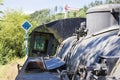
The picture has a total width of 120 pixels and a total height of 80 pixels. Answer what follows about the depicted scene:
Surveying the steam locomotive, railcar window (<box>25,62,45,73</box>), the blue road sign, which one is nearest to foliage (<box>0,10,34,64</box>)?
the blue road sign

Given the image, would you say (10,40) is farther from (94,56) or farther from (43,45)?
(94,56)

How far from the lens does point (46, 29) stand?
1188 centimetres

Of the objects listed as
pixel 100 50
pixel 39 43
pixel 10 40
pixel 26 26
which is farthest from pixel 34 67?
pixel 10 40

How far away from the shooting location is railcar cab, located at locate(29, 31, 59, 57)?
12648 millimetres

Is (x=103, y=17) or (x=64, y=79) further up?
(x=103, y=17)

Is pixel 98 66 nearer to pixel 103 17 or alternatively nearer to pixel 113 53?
pixel 113 53

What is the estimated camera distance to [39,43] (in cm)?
1309

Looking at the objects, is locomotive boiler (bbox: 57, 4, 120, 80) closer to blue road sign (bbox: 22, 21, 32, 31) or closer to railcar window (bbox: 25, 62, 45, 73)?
railcar window (bbox: 25, 62, 45, 73)

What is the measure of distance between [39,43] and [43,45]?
187mm

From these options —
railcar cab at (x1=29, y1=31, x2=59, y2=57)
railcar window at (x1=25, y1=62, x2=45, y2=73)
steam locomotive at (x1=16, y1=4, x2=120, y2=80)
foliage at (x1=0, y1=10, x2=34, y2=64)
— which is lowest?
foliage at (x1=0, y1=10, x2=34, y2=64)

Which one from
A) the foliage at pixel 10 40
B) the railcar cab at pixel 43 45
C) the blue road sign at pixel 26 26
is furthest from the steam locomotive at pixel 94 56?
the foliage at pixel 10 40

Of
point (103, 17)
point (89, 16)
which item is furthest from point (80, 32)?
point (103, 17)

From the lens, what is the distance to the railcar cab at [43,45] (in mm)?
12648

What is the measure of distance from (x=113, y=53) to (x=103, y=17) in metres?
2.80
